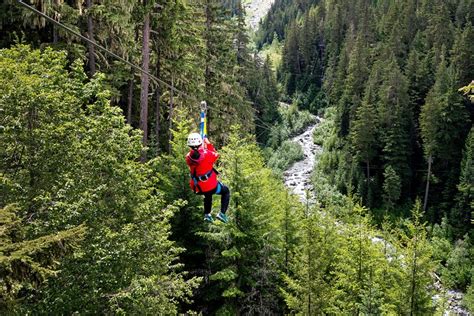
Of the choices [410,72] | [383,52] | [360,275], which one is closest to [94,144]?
[360,275]

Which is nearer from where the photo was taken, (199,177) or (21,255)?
(21,255)

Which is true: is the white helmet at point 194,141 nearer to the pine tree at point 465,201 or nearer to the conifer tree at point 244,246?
the conifer tree at point 244,246

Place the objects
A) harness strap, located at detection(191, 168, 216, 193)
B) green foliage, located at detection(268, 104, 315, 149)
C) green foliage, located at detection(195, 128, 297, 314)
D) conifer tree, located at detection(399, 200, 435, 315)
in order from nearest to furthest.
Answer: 1. harness strap, located at detection(191, 168, 216, 193)
2. conifer tree, located at detection(399, 200, 435, 315)
3. green foliage, located at detection(195, 128, 297, 314)
4. green foliage, located at detection(268, 104, 315, 149)

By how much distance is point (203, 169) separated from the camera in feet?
29.1

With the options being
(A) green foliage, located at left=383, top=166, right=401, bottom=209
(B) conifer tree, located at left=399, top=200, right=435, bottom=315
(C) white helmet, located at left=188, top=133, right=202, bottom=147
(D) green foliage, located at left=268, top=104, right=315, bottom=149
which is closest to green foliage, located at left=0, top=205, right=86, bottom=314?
(C) white helmet, located at left=188, top=133, right=202, bottom=147

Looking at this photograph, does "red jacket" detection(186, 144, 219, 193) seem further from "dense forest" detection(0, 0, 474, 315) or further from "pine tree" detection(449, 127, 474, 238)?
"pine tree" detection(449, 127, 474, 238)

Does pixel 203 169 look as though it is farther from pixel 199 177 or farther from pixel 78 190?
pixel 78 190

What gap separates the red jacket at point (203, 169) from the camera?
8.70 metres

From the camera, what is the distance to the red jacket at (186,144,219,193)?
28.5 ft

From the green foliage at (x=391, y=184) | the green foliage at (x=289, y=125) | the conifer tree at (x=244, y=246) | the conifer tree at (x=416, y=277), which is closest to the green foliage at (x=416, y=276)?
the conifer tree at (x=416, y=277)

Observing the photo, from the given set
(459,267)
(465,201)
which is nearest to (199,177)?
(459,267)

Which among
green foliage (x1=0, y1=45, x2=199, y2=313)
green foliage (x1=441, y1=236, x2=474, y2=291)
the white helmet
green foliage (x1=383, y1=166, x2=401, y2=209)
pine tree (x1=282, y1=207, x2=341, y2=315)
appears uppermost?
the white helmet

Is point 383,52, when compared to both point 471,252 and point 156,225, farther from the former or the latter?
point 156,225

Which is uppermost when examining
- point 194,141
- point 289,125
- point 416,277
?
point 194,141
